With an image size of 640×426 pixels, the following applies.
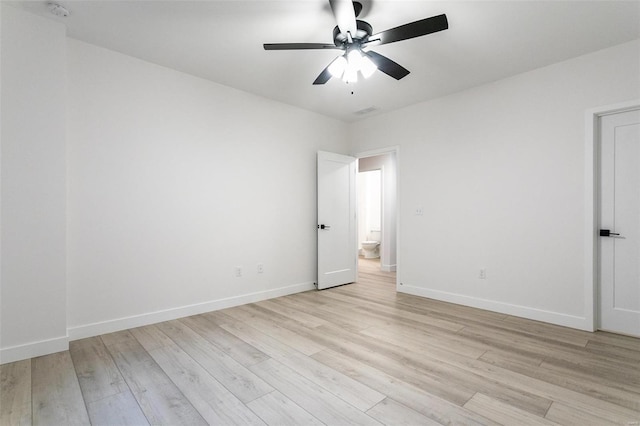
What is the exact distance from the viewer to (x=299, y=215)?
4.71m

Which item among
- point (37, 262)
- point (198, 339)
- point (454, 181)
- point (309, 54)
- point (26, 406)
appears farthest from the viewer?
point (454, 181)

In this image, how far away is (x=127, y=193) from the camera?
3125 mm

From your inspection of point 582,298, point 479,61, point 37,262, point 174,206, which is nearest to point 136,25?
point 174,206

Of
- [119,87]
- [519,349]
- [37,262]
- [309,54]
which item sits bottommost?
[519,349]

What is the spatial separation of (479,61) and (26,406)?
15.1 ft

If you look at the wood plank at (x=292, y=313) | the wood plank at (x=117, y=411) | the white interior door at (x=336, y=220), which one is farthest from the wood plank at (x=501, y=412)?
the white interior door at (x=336, y=220)

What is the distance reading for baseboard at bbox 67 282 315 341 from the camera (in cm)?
288

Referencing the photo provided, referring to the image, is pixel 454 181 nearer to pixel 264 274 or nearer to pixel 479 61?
pixel 479 61

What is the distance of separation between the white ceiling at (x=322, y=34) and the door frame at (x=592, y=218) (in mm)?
769

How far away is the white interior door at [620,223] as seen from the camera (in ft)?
9.58

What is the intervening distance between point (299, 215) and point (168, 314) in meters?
2.19

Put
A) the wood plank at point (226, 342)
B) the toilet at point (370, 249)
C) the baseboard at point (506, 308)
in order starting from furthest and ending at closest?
the toilet at point (370, 249), the baseboard at point (506, 308), the wood plank at point (226, 342)

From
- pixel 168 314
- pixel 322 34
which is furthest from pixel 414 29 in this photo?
pixel 168 314

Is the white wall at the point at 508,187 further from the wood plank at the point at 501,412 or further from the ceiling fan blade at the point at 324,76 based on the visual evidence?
the ceiling fan blade at the point at 324,76
